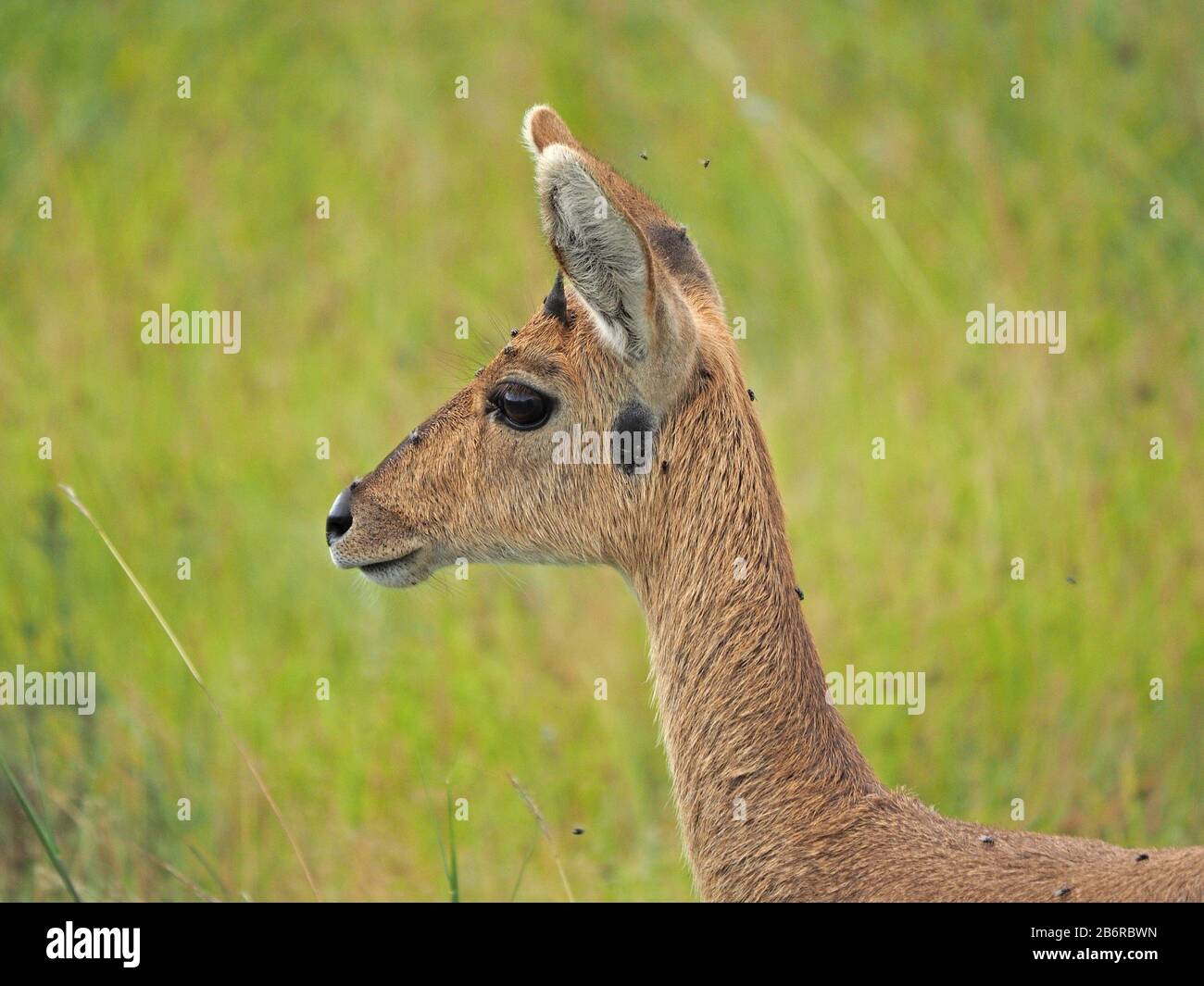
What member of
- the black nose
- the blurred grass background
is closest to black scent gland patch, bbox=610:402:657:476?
the black nose

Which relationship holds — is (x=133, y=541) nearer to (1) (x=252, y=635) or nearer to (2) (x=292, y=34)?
(1) (x=252, y=635)

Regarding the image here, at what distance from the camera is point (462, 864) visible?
654 centimetres

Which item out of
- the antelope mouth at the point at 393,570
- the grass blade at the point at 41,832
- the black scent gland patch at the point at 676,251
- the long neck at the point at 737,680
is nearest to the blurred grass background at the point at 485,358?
the antelope mouth at the point at 393,570

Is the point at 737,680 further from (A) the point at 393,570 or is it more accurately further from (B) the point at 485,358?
(B) the point at 485,358

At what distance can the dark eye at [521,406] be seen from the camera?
4.42m

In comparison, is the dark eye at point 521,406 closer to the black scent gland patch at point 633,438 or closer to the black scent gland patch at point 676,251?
the black scent gland patch at point 633,438

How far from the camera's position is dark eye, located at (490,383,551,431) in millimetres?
4422

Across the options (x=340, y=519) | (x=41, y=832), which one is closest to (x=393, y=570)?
(x=340, y=519)

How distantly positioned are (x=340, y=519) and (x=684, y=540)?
1097 mm

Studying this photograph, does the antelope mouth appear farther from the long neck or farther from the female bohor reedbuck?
the long neck

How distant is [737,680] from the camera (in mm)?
4086

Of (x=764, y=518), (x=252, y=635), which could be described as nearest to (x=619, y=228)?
(x=764, y=518)

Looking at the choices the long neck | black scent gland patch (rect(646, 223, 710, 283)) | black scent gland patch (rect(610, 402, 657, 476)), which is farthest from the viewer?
black scent gland patch (rect(646, 223, 710, 283))

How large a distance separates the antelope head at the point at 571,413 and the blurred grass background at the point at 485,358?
0.49 meters
